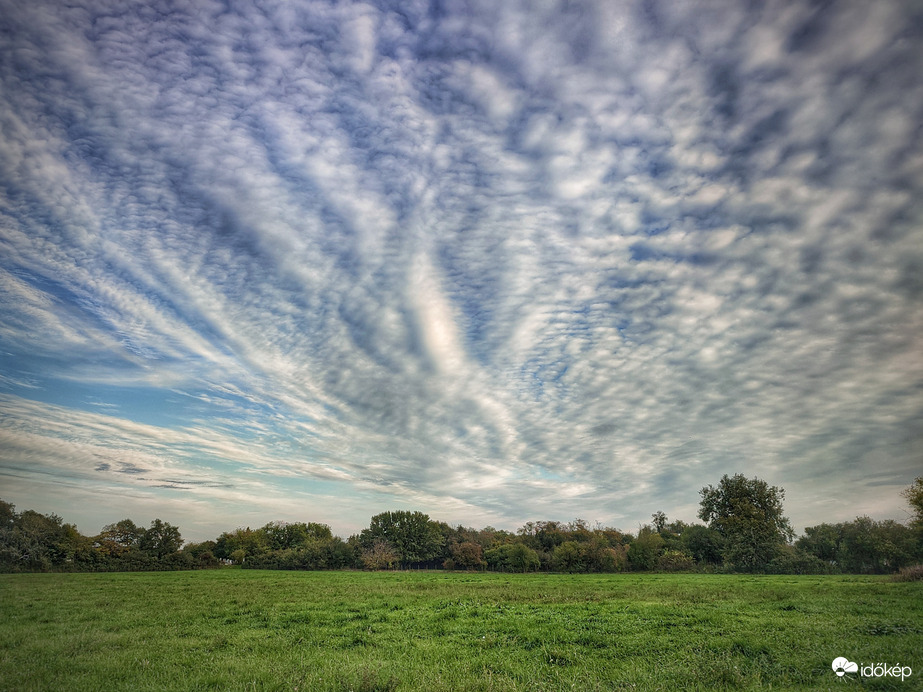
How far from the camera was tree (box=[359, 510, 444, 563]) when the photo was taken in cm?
10606

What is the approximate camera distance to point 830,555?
87000 mm

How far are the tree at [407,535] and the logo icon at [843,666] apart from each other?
105 meters

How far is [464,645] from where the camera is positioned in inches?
519

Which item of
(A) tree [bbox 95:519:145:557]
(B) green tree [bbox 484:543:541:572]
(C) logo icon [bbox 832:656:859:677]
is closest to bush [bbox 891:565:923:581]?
(C) logo icon [bbox 832:656:859:677]

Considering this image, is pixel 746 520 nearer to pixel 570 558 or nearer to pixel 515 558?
pixel 570 558

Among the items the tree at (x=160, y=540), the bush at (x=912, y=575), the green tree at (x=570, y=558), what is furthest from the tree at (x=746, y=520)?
the tree at (x=160, y=540)

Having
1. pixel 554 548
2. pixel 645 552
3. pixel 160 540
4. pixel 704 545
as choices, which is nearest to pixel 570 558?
pixel 554 548

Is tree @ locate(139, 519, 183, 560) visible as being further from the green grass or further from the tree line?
the green grass

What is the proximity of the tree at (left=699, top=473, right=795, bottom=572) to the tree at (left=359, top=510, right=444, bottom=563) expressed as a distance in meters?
63.8

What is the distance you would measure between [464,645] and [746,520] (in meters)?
86.6

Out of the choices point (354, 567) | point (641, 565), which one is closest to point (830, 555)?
point (641, 565)

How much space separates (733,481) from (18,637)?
100 metres

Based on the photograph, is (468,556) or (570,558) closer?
(570,558)

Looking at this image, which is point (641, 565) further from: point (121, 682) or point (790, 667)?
point (121, 682)
